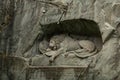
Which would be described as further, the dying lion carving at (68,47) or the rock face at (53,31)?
the dying lion carving at (68,47)

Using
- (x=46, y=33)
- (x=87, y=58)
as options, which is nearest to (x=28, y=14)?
(x=46, y=33)

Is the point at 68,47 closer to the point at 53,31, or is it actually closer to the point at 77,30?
the point at 77,30

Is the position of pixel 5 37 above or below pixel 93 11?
below

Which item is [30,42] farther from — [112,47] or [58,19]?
[112,47]

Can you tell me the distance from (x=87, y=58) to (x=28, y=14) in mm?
1911

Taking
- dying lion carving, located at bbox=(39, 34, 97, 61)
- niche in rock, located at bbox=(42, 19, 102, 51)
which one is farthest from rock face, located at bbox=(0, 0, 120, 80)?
dying lion carving, located at bbox=(39, 34, 97, 61)

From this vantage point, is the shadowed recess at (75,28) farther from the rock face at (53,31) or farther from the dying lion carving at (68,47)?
the dying lion carving at (68,47)

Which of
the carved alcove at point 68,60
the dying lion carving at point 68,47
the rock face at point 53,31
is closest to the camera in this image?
the rock face at point 53,31

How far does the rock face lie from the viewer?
7.08 m

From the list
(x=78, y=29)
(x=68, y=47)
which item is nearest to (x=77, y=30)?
(x=78, y=29)

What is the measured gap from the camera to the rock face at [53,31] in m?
7.08

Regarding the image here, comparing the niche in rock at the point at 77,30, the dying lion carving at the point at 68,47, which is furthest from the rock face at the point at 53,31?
the dying lion carving at the point at 68,47

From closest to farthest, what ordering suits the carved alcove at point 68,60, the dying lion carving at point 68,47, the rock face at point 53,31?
the rock face at point 53,31 → the carved alcove at point 68,60 → the dying lion carving at point 68,47

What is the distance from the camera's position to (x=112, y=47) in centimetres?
702
